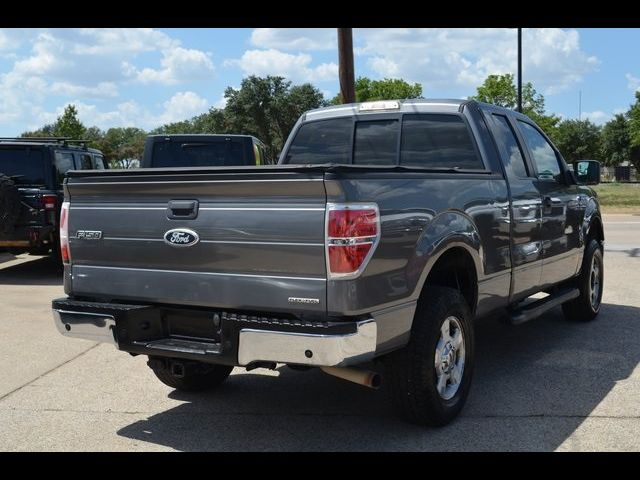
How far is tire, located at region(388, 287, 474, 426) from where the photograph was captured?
4.25 metres

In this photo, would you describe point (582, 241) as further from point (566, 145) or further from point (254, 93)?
point (566, 145)

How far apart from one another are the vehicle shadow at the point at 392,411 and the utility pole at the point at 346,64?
24.9 ft

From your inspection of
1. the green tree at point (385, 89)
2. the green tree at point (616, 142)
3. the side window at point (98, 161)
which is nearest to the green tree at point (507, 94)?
the green tree at point (385, 89)

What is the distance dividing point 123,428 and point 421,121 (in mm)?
3103

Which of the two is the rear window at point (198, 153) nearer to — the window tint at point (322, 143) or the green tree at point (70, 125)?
the window tint at point (322, 143)

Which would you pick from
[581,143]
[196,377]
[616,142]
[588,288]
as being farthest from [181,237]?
[581,143]

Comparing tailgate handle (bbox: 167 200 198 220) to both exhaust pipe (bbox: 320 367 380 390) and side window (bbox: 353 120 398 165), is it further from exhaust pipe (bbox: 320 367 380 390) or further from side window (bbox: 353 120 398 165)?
side window (bbox: 353 120 398 165)

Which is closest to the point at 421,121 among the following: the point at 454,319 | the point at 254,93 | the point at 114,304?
the point at 454,319

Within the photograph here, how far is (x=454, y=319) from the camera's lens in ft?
15.2

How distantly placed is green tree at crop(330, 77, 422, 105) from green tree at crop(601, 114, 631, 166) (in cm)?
3209

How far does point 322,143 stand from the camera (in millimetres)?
6180

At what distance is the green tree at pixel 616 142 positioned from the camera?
8906cm

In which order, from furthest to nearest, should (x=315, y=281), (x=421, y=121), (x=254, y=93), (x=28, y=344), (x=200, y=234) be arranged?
(x=254, y=93), (x=28, y=344), (x=421, y=121), (x=200, y=234), (x=315, y=281)
